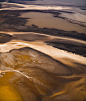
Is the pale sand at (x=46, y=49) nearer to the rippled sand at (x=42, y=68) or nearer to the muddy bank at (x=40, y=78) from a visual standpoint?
the rippled sand at (x=42, y=68)

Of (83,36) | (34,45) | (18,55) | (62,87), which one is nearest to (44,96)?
(62,87)

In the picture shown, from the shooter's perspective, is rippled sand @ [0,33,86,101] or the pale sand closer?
rippled sand @ [0,33,86,101]

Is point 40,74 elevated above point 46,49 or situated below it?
below

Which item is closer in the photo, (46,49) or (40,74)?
(40,74)

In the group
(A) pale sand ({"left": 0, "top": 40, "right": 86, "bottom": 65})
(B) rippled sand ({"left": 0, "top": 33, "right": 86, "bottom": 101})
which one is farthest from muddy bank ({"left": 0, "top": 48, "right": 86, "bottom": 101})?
(A) pale sand ({"left": 0, "top": 40, "right": 86, "bottom": 65})

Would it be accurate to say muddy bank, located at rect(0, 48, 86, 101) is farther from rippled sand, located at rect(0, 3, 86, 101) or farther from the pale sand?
the pale sand

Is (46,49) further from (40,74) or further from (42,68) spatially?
(40,74)

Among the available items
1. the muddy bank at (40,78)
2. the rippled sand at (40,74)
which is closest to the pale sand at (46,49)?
the rippled sand at (40,74)

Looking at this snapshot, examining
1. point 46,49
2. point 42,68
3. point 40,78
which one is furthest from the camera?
point 46,49

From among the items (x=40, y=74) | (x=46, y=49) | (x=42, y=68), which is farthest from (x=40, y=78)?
(x=46, y=49)

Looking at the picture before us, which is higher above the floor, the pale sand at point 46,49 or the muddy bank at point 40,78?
the pale sand at point 46,49

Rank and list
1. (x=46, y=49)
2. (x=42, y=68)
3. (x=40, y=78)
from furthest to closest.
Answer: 1. (x=46, y=49)
2. (x=42, y=68)
3. (x=40, y=78)
